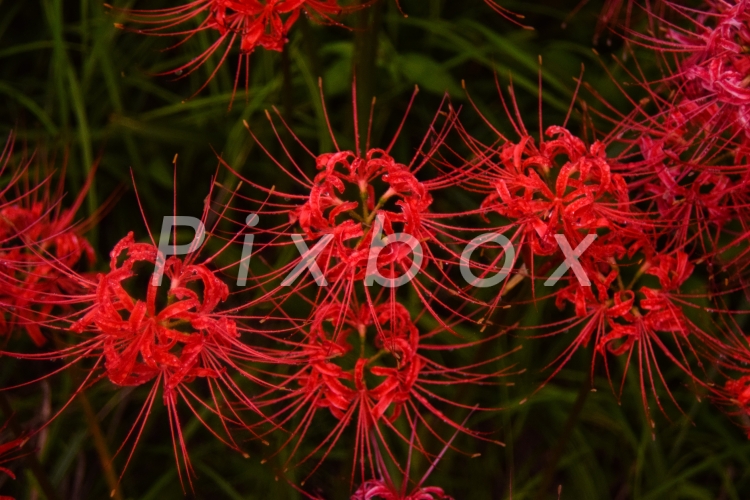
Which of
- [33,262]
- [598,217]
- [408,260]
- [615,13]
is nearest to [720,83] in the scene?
[598,217]

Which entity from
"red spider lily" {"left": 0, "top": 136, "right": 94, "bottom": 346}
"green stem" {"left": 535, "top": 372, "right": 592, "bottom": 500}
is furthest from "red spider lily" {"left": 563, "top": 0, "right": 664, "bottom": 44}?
"red spider lily" {"left": 0, "top": 136, "right": 94, "bottom": 346}

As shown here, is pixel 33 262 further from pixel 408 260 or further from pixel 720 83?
pixel 720 83

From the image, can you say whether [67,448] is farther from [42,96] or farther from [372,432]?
[42,96]

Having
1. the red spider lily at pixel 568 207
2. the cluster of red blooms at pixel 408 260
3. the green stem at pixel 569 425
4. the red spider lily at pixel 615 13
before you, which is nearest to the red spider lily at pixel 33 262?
the cluster of red blooms at pixel 408 260

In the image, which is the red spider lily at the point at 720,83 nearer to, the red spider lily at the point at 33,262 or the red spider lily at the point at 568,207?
the red spider lily at the point at 568,207

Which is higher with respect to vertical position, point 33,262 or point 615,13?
point 615,13

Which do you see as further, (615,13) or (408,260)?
(615,13)

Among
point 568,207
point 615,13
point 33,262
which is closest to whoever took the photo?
point 568,207

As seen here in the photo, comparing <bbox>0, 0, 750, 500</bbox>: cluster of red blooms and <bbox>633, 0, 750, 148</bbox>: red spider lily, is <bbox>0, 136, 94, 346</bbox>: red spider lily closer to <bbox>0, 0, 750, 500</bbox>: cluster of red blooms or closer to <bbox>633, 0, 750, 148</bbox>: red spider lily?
<bbox>0, 0, 750, 500</bbox>: cluster of red blooms

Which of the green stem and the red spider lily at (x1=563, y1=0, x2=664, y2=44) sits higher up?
the red spider lily at (x1=563, y1=0, x2=664, y2=44)

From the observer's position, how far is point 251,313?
1174 millimetres

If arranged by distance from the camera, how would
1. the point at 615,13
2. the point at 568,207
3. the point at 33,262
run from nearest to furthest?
the point at 568,207 < the point at 33,262 < the point at 615,13

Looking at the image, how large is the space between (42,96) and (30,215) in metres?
0.67

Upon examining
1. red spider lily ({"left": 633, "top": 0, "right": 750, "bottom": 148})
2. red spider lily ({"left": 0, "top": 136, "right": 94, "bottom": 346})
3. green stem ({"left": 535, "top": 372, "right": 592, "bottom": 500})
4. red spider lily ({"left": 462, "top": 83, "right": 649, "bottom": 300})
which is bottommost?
green stem ({"left": 535, "top": 372, "right": 592, "bottom": 500})
